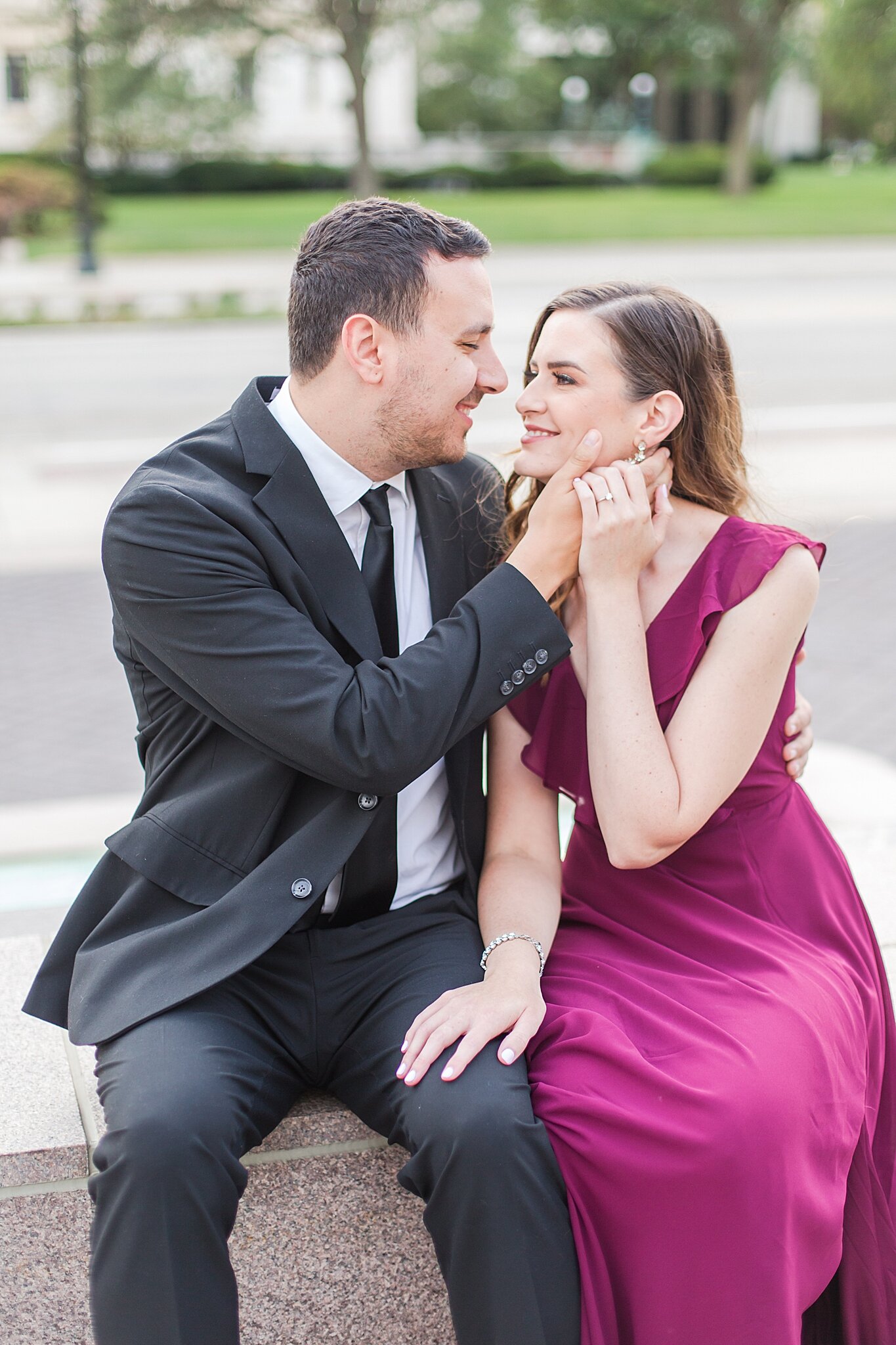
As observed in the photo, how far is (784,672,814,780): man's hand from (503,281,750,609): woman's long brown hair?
16.3 inches

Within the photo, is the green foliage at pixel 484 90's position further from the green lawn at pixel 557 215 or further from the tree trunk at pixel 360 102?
the tree trunk at pixel 360 102

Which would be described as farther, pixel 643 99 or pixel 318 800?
pixel 643 99

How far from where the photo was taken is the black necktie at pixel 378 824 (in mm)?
2598

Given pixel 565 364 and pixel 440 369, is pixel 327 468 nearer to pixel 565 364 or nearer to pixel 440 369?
pixel 440 369

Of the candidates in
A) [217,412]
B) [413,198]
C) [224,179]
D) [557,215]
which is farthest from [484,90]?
[413,198]

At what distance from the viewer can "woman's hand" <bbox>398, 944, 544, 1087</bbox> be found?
224 cm

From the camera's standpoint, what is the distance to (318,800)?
2.50 metres

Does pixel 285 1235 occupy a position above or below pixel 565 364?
below

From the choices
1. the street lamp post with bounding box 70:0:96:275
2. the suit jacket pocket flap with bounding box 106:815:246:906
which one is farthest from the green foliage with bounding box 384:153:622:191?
the suit jacket pocket flap with bounding box 106:815:246:906

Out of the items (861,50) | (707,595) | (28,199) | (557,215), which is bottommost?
(707,595)

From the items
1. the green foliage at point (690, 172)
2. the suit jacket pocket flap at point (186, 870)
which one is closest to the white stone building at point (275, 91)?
the green foliage at point (690, 172)

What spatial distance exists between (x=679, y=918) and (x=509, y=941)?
33 centimetres

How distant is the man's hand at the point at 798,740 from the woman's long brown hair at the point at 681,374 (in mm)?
415

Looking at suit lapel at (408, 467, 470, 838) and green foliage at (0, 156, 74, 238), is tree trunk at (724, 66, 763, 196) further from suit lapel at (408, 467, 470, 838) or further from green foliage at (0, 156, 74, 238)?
suit lapel at (408, 467, 470, 838)
